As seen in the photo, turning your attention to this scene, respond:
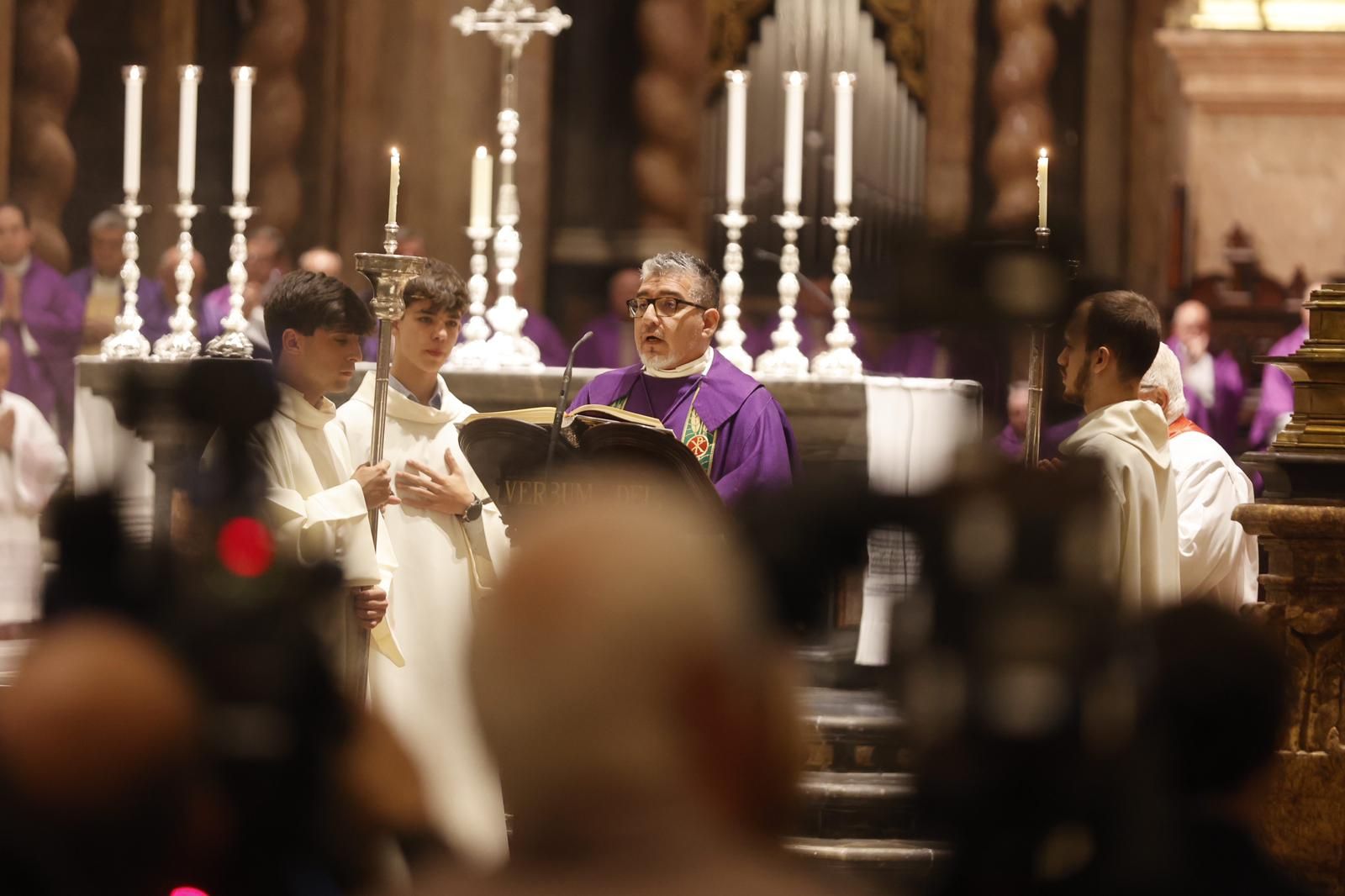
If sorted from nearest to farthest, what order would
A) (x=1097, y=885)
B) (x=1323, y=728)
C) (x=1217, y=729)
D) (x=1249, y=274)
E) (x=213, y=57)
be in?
(x=1097, y=885) → (x=1217, y=729) → (x=1323, y=728) → (x=1249, y=274) → (x=213, y=57)

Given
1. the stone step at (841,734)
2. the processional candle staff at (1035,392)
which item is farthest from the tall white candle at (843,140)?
the processional candle staff at (1035,392)

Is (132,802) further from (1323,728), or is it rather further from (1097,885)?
(1323,728)

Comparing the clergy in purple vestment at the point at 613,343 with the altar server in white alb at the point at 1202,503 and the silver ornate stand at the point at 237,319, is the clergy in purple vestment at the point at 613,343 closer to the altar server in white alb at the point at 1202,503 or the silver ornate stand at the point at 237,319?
the silver ornate stand at the point at 237,319

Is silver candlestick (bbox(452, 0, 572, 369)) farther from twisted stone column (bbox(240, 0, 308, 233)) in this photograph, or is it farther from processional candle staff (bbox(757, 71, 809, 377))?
twisted stone column (bbox(240, 0, 308, 233))

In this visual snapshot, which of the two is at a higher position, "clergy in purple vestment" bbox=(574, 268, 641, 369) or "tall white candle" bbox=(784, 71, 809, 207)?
"tall white candle" bbox=(784, 71, 809, 207)

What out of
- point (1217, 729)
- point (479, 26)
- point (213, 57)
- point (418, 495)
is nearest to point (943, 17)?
point (213, 57)

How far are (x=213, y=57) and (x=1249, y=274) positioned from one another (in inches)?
218

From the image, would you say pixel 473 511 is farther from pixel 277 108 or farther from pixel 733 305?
pixel 277 108

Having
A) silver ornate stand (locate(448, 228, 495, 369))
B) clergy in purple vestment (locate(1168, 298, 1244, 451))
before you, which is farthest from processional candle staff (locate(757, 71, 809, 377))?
clergy in purple vestment (locate(1168, 298, 1244, 451))

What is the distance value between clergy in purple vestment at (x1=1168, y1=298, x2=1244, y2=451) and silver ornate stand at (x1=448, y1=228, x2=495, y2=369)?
3.40m

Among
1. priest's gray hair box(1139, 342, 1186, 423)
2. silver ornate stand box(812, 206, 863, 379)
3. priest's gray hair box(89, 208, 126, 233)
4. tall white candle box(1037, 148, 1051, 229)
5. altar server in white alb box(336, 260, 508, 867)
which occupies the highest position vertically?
priest's gray hair box(89, 208, 126, 233)

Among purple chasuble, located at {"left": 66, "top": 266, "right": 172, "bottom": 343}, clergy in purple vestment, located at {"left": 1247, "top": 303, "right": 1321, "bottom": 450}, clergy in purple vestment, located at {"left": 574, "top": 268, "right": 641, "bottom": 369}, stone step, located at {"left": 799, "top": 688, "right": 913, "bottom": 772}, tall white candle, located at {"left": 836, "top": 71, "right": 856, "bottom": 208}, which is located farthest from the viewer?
clergy in purple vestment, located at {"left": 574, "top": 268, "right": 641, "bottom": 369}

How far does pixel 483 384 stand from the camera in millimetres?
5734

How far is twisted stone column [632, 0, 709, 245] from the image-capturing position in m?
10.3
